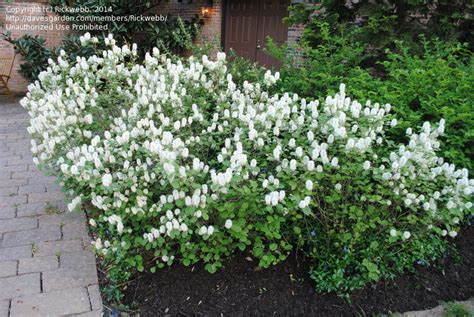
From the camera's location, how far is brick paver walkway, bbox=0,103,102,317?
7.44 ft

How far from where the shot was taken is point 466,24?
474 cm

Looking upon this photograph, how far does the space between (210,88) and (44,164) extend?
1.34m

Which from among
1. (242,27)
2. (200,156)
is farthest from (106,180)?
(242,27)

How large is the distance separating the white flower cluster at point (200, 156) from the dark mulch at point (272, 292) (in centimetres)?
26

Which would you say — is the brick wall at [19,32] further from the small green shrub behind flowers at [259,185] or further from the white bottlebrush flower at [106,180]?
the white bottlebrush flower at [106,180]

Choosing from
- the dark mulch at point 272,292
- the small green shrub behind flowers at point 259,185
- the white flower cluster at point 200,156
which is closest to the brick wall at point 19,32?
the white flower cluster at point 200,156

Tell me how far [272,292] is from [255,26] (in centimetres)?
837

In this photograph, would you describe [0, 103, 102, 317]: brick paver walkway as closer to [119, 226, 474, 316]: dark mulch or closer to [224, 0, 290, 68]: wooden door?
[119, 226, 474, 316]: dark mulch

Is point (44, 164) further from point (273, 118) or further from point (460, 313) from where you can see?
point (460, 313)

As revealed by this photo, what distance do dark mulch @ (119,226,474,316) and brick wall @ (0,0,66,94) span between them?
851cm

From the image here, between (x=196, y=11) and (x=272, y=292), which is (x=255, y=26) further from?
(x=272, y=292)

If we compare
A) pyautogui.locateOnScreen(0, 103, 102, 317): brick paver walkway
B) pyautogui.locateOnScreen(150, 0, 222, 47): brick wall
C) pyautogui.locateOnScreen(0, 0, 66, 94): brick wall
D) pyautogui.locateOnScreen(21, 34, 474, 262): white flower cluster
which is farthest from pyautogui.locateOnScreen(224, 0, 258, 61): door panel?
pyautogui.locateOnScreen(21, 34, 474, 262): white flower cluster

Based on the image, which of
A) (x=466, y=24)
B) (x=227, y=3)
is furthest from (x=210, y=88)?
(x=227, y=3)

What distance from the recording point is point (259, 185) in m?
2.18
